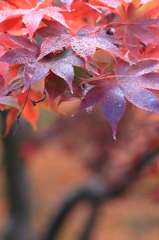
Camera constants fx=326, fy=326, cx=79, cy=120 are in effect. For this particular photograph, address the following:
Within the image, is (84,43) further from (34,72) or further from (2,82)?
(2,82)

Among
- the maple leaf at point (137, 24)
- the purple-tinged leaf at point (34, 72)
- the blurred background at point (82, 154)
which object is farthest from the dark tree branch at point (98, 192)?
the purple-tinged leaf at point (34, 72)

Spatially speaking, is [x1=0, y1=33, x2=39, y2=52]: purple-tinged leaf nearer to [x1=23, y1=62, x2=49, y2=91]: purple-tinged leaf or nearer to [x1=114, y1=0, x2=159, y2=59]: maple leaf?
[x1=23, y1=62, x2=49, y2=91]: purple-tinged leaf

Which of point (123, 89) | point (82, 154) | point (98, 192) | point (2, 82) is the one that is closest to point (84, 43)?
point (123, 89)

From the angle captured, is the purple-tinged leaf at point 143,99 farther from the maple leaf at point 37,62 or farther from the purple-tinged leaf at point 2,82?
the purple-tinged leaf at point 2,82

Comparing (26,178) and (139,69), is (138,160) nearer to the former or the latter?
(26,178)

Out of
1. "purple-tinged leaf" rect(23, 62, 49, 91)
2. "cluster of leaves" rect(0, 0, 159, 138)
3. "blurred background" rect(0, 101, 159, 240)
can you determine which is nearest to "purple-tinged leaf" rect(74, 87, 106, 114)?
"cluster of leaves" rect(0, 0, 159, 138)

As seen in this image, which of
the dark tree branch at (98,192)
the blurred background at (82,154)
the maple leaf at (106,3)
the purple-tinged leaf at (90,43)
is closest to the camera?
the purple-tinged leaf at (90,43)

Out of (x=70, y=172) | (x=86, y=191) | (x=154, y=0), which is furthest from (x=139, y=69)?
(x=70, y=172)

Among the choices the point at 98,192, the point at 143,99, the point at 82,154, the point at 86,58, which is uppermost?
the point at 86,58
